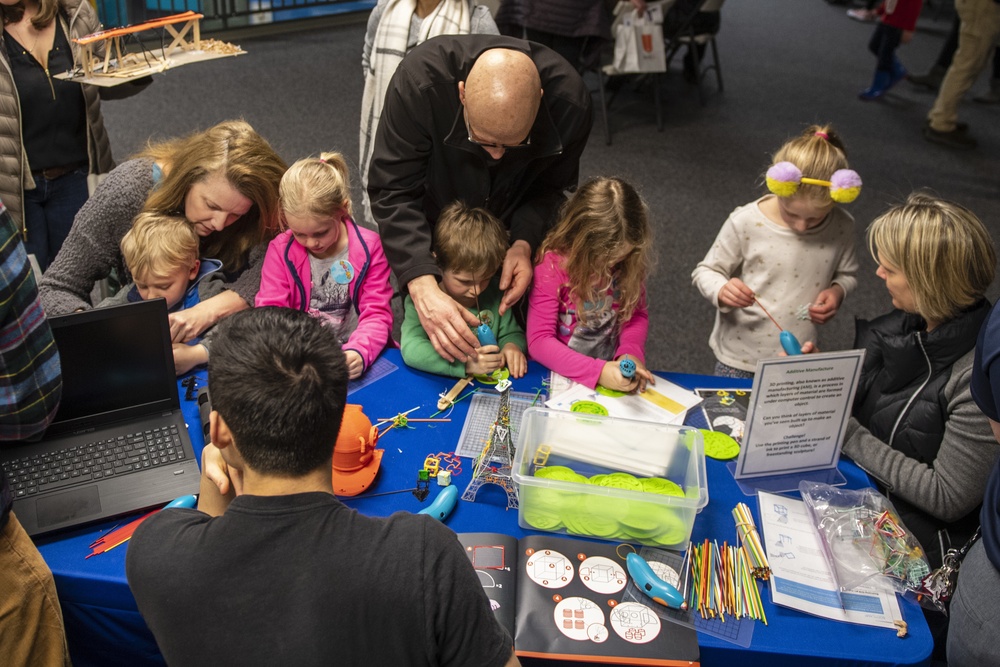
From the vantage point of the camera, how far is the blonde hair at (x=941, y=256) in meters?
1.73

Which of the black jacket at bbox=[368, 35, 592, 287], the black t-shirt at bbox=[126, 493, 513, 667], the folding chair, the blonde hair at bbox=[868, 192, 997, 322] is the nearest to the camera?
the black t-shirt at bbox=[126, 493, 513, 667]

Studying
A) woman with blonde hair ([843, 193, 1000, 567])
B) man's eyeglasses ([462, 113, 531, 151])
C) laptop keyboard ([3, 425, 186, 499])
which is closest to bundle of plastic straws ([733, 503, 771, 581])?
woman with blonde hair ([843, 193, 1000, 567])

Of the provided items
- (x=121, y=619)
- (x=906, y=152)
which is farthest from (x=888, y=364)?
(x=906, y=152)

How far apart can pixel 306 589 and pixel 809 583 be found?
961 mm

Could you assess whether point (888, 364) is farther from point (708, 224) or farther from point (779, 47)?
point (779, 47)

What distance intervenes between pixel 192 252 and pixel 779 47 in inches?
266

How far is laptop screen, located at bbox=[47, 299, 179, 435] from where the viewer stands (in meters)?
1.54

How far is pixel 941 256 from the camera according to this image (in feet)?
5.69

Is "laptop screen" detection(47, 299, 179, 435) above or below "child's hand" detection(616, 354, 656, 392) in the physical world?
above

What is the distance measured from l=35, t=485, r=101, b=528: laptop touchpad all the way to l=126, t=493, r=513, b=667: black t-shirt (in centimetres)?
54

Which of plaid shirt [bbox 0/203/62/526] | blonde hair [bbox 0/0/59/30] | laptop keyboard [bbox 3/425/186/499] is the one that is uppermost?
blonde hair [bbox 0/0/59/30]

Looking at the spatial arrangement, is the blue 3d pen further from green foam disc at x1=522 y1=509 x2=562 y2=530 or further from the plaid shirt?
the plaid shirt

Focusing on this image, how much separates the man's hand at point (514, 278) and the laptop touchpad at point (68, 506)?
3.36 ft

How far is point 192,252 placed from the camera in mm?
2020
